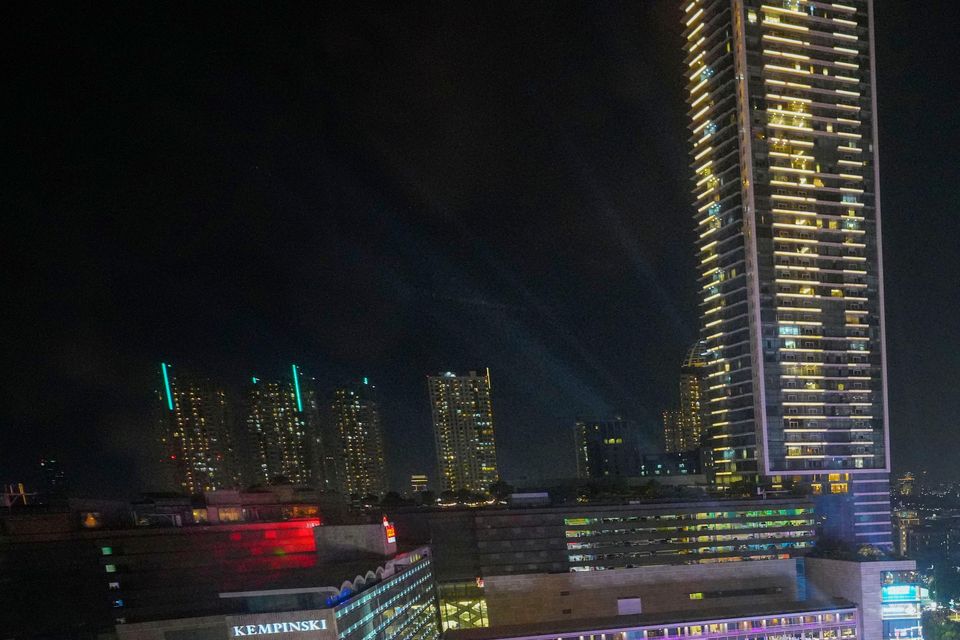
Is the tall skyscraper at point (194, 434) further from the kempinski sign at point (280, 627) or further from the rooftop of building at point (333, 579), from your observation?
the kempinski sign at point (280, 627)

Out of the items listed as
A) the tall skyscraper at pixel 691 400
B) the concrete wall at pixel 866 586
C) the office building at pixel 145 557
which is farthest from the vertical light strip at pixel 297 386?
the tall skyscraper at pixel 691 400

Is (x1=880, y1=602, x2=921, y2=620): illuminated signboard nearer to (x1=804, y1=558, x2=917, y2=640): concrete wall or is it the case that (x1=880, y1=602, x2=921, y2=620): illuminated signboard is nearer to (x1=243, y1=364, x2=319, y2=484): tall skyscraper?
(x1=804, y1=558, x2=917, y2=640): concrete wall

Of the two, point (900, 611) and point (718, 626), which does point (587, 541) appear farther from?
point (900, 611)

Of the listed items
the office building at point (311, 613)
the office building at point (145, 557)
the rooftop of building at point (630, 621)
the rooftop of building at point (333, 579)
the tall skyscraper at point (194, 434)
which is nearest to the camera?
the office building at point (311, 613)

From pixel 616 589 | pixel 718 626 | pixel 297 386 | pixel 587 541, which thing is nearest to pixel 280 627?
pixel 587 541

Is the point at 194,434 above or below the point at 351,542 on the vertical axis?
above

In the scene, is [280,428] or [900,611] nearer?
[900,611]

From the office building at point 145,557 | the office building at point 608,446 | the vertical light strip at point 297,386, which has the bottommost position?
the office building at point 608,446
